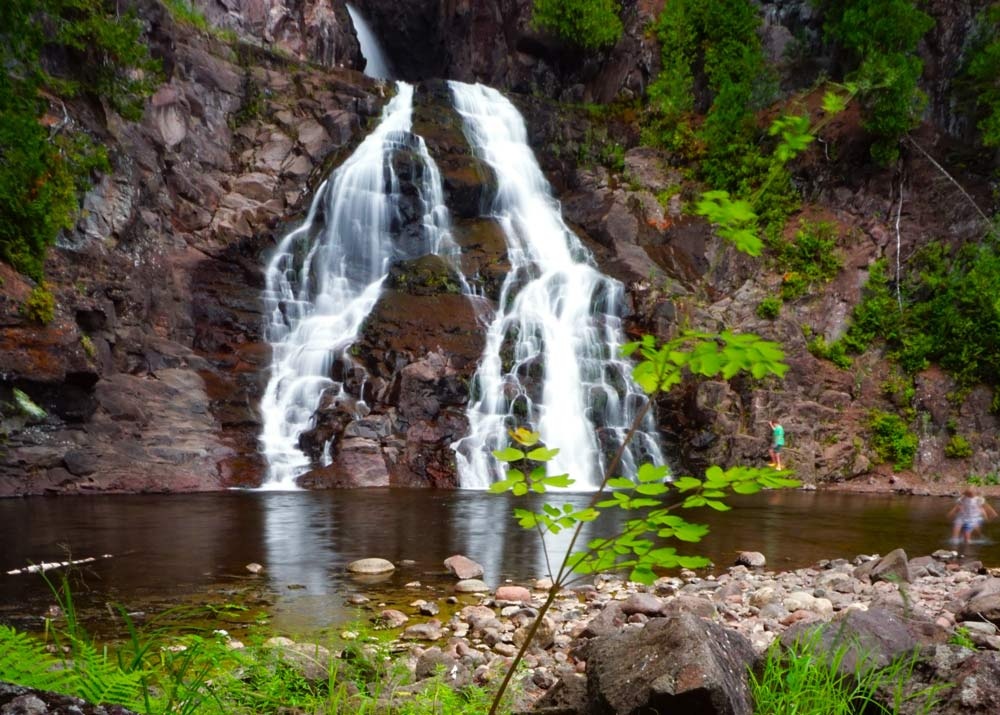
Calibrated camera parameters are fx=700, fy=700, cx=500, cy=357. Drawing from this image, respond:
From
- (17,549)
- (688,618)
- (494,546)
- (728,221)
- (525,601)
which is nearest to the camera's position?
(728,221)

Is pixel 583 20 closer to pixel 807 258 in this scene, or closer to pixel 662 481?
pixel 807 258

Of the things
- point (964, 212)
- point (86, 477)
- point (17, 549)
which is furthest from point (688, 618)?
point (964, 212)

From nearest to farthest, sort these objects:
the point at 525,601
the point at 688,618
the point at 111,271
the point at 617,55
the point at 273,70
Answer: the point at 688,618, the point at 525,601, the point at 111,271, the point at 273,70, the point at 617,55

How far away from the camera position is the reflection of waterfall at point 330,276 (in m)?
16.8

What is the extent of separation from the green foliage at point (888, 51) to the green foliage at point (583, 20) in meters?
9.29

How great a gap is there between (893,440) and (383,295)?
47.9ft

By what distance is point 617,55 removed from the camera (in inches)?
1166

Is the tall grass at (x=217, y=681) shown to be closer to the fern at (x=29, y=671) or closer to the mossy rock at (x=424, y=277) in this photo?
the fern at (x=29, y=671)

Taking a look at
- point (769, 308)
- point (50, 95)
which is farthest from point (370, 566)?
point (769, 308)

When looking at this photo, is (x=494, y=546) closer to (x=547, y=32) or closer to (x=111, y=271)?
(x=111, y=271)

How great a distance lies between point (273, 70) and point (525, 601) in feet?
78.1

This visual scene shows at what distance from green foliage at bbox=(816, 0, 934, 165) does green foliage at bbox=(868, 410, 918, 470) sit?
899 centimetres

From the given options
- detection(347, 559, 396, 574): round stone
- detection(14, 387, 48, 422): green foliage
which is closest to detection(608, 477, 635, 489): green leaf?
detection(347, 559, 396, 574): round stone

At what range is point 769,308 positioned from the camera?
70.5 ft
